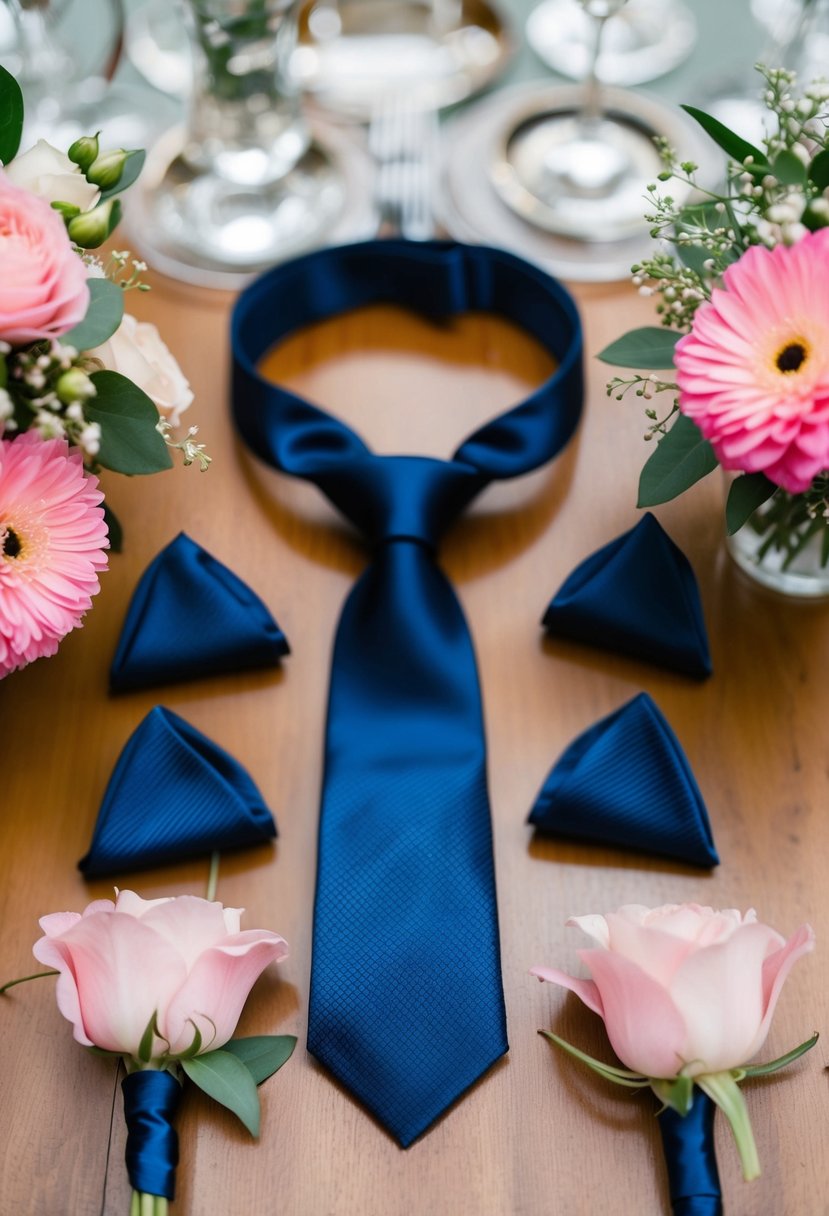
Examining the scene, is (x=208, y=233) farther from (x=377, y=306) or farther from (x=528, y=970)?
(x=528, y=970)

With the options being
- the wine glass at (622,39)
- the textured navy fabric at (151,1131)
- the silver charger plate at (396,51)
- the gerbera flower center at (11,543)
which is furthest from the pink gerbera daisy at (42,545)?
the wine glass at (622,39)

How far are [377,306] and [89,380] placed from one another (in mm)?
352

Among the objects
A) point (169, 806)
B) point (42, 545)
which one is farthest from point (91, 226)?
point (169, 806)

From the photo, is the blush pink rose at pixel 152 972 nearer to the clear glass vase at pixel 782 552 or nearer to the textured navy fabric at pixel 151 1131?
the textured navy fabric at pixel 151 1131

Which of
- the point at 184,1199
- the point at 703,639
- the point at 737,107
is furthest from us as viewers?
the point at 737,107

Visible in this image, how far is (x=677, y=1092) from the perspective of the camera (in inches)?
21.0

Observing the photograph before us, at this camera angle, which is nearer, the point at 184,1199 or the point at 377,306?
the point at 184,1199

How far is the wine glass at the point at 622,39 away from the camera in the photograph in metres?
1.04

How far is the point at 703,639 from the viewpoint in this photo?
70 cm

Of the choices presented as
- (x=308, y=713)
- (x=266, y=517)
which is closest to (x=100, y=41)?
(x=266, y=517)

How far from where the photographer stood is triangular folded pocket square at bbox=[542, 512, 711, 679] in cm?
70

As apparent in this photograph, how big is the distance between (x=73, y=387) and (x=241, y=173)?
0.45 m

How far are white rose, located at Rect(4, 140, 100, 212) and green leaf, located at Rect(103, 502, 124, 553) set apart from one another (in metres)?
0.19

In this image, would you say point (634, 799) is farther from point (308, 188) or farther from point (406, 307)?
point (308, 188)
